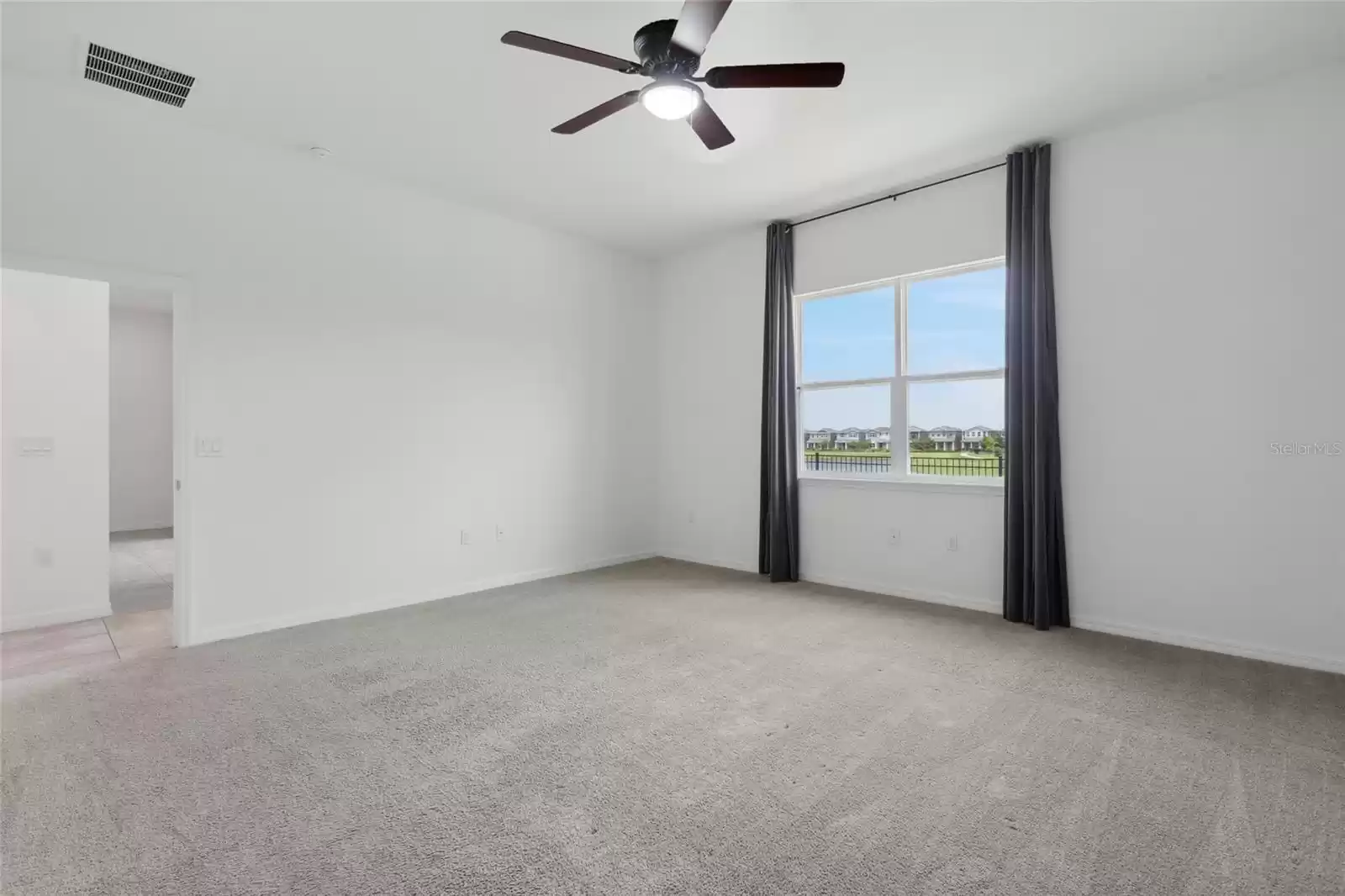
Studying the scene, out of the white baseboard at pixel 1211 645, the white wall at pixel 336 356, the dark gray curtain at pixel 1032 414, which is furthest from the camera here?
the dark gray curtain at pixel 1032 414

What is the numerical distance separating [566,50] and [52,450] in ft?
14.0

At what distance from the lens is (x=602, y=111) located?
2742 millimetres

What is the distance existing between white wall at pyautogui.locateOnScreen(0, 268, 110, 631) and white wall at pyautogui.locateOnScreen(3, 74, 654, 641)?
1.23m

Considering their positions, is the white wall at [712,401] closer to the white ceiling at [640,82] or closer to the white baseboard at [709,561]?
the white baseboard at [709,561]

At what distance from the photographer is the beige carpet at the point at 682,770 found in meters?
1.68

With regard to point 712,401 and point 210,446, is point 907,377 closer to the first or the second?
point 712,401

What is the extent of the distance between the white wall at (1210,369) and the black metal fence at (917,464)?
1.69ft

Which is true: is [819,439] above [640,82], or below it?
below

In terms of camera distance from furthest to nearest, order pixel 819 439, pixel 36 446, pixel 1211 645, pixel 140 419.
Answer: pixel 140 419 → pixel 819 439 → pixel 36 446 → pixel 1211 645

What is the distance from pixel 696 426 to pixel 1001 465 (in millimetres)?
2657

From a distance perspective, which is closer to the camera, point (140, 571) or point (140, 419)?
point (140, 571)

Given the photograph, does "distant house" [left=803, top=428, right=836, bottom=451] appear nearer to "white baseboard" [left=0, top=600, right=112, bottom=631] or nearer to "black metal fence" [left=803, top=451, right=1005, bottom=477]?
"black metal fence" [left=803, top=451, right=1005, bottom=477]

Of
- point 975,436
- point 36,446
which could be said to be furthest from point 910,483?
point 36,446

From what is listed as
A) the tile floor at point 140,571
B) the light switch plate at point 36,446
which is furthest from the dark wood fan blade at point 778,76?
the tile floor at point 140,571
